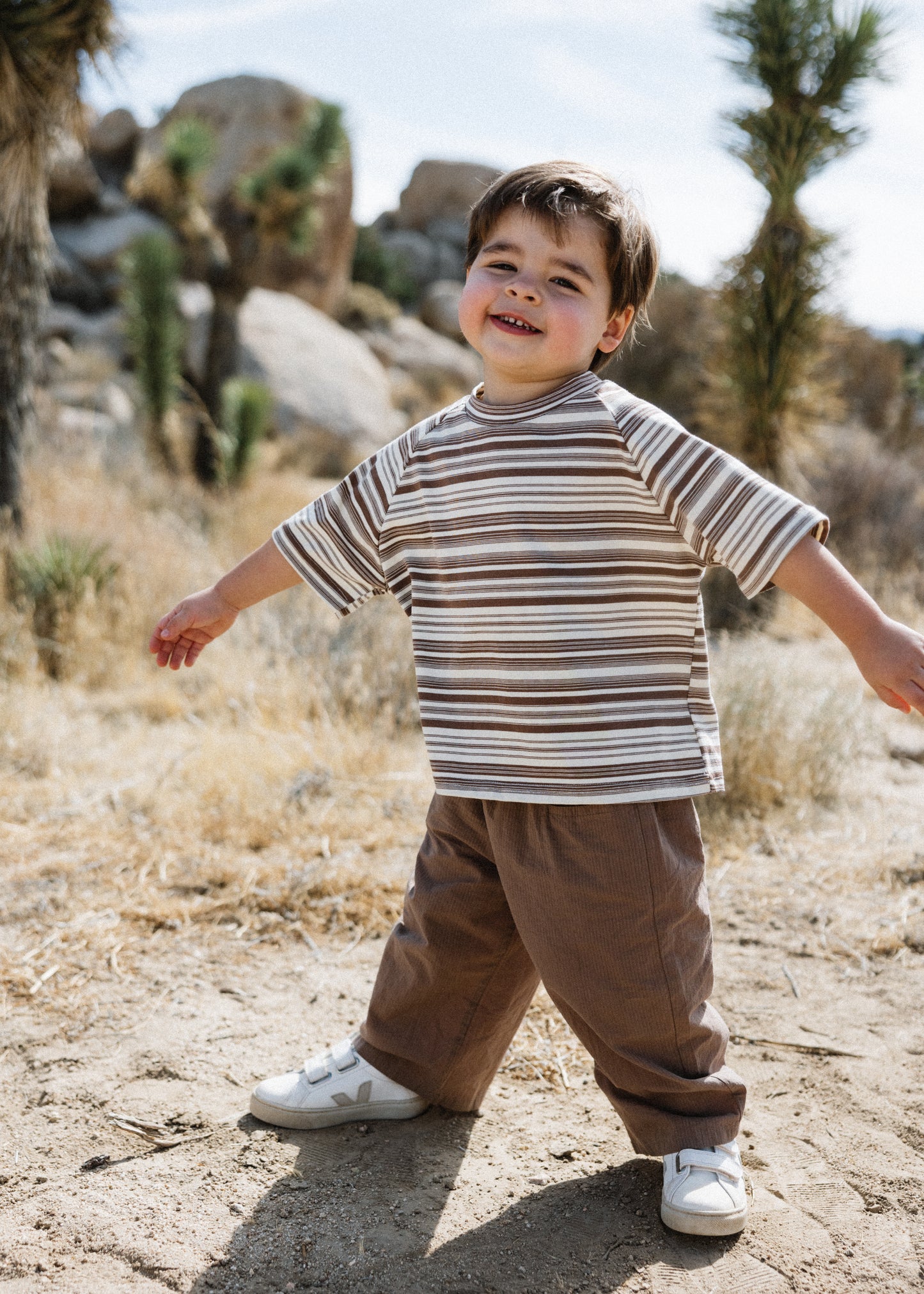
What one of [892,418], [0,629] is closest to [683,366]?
[892,418]

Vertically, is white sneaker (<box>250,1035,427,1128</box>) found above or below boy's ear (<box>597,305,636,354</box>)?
below

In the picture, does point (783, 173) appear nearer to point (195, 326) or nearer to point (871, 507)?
point (871, 507)

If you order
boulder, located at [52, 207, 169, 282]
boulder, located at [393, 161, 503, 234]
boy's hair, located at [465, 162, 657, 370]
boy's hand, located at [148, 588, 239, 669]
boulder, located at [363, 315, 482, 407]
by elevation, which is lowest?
boy's hand, located at [148, 588, 239, 669]

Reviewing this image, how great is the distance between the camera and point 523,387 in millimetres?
1810

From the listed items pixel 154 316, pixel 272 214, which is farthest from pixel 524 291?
pixel 272 214

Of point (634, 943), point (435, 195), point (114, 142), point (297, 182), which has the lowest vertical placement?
point (634, 943)

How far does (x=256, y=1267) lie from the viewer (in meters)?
1.66

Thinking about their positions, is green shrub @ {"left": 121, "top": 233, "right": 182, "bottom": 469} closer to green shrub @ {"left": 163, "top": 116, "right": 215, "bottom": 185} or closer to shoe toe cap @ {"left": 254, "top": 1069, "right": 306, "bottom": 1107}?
green shrub @ {"left": 163, "top": 116, "right": 215, "bottom": 185}

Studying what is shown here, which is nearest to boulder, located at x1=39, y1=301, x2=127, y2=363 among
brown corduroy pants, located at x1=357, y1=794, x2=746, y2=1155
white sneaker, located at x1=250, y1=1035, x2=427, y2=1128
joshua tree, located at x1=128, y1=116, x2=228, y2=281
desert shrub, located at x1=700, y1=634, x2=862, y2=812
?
joshua tree, located at x1=128, y1=116, x2=228, y2=281

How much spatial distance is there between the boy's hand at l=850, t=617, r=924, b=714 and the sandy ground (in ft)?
3.01

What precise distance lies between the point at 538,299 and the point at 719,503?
1.49 ft

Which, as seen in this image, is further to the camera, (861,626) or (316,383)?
(316,383)

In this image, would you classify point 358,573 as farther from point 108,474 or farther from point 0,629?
point 108,474

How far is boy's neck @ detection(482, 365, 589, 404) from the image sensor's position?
1.80 m
